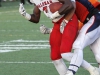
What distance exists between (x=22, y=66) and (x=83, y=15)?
7.04 feet

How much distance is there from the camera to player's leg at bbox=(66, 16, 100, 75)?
6070mm

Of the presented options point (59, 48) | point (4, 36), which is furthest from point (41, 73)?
point (4, 36)

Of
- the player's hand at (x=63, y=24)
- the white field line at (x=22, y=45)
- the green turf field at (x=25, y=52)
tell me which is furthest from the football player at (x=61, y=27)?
the white field line at (x=22, y=45)

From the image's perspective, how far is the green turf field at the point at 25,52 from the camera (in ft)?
25.8

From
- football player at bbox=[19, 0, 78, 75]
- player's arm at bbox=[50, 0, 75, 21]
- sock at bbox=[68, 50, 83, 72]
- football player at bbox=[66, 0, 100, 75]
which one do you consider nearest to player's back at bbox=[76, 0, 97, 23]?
football player at bbox=[66, 0, 100, 75]

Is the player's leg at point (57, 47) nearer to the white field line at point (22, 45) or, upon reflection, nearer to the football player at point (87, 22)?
the football player at point (87, 22)

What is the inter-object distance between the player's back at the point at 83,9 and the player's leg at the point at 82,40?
0.33 feet

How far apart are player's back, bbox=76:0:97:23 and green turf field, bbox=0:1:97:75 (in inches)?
54.7

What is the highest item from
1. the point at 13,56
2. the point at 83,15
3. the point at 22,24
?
the point at 83,15

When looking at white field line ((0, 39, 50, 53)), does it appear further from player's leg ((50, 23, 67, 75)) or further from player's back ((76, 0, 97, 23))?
player's back ((76, 0, 97, 23))

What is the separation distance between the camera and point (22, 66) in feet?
26.8

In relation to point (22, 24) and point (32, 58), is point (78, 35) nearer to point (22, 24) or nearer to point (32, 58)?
point (32, 58)

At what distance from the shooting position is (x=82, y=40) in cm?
620

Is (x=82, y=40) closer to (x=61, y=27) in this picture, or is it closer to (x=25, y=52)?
(x=61, y=27)
